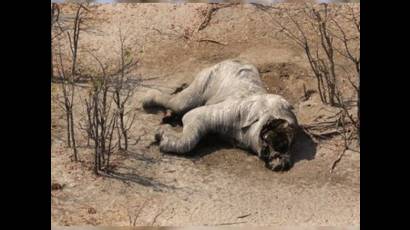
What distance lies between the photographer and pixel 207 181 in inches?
354

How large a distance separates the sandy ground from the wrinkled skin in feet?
0.49

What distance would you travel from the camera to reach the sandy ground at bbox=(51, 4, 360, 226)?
853 centimetres

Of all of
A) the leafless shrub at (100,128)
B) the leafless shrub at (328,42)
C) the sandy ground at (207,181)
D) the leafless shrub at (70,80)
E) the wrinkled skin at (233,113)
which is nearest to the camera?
the sandy ground at (207,181)

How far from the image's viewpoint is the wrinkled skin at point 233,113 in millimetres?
9141

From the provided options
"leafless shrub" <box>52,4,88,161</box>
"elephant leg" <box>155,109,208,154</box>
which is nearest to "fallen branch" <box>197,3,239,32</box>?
"leafless shrub" <box>52,4,88,161</box>

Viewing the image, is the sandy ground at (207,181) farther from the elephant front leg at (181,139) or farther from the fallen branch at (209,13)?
the fallen branch at (209,13)

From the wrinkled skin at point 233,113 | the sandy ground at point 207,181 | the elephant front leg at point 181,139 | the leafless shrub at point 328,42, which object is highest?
the leafless shrub at point 328,42

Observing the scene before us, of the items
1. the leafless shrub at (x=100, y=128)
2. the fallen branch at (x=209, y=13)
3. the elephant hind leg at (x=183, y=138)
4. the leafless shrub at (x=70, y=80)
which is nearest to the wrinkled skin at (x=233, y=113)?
the elephant hind leg at (x=183, y=138)

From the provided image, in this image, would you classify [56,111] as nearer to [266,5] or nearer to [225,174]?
[225,174]

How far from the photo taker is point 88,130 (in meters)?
9.48

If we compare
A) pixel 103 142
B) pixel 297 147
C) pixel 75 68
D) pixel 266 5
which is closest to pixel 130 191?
pixel 103 142

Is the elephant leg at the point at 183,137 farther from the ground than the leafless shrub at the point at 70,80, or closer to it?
closer to it

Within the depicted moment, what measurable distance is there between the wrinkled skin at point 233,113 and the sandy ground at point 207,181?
148 millimetres

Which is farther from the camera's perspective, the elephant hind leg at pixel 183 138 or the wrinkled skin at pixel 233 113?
the elephant hind leg at pixel 183 138
